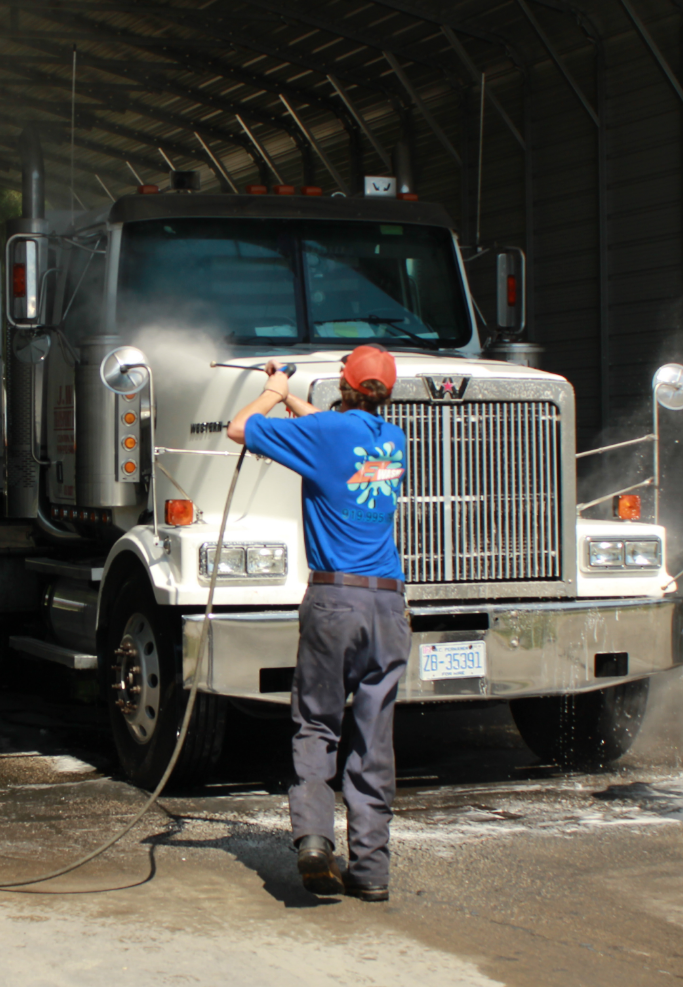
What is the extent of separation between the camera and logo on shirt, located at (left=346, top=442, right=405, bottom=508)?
5.25 meters

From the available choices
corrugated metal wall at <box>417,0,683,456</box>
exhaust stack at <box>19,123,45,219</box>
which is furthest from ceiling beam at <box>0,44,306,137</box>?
exhaust stack at <box>19,123,45,219</box>

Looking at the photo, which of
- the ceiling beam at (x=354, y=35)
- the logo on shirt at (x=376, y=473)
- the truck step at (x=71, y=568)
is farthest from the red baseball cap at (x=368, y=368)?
the ceiling beam at (x=354, y=35)

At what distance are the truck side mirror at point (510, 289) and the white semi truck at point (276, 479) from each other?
380 millimetres

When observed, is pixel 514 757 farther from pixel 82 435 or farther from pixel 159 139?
pixel 159 139

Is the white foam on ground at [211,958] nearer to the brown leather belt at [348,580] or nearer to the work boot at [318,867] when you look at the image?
the work boot at [318,867]

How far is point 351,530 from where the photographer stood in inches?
207

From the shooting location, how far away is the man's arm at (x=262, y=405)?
530 cm

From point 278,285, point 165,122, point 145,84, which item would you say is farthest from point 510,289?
point 165,122

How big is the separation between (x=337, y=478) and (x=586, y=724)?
3.06m

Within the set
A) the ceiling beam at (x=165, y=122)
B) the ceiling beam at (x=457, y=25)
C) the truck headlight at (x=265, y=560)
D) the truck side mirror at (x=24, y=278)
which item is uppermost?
the ceiling beam at (x=165, y=122)

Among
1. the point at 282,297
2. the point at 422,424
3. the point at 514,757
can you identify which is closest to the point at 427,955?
the point at 422,424

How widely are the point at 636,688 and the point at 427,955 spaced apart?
131 inches

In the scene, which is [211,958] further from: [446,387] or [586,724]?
[586,724]

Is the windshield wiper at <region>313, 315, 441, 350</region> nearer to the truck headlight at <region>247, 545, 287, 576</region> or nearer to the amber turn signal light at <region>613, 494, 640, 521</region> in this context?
the amber turn signal light at <region>613, 494, 640, 521</region>
